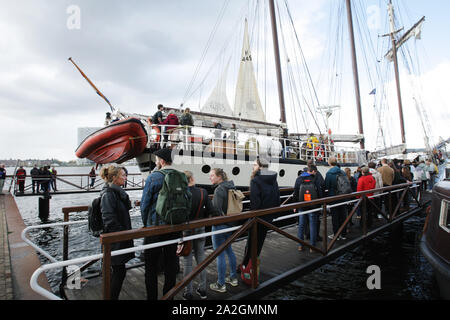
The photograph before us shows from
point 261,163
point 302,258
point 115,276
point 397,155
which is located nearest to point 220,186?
point 261,163

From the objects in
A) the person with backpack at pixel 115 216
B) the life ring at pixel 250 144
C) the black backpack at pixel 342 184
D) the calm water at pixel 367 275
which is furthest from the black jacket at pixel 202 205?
the life ring at pixel 250 144

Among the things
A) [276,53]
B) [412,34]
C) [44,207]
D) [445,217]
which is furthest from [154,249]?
[412,34]

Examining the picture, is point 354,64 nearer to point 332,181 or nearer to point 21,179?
point 332,181

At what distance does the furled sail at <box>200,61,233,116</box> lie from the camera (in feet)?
45.3

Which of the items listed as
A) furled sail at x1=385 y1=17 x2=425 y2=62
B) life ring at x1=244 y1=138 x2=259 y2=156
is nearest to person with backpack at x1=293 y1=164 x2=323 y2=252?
life ring at x1=244 y1=138 x2=259 y2=156

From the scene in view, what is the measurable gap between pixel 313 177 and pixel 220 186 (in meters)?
2.63

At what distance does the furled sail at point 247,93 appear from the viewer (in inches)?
583

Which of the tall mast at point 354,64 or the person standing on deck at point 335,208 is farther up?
the tall mast at point 354,64

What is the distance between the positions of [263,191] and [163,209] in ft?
5.80

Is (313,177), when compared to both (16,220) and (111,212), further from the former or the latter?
(16,220)

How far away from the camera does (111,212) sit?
9.57 ft

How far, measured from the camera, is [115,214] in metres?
2.95

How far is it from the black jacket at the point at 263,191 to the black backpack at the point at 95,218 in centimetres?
214

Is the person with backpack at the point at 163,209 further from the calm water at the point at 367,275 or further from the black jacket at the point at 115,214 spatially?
the calm water at the point at 367,275
